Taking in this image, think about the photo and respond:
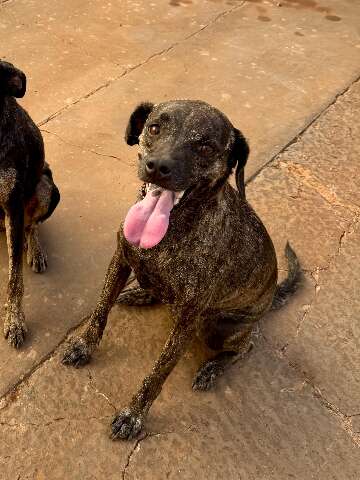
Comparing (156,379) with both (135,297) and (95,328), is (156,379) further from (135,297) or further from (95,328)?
(135,297)

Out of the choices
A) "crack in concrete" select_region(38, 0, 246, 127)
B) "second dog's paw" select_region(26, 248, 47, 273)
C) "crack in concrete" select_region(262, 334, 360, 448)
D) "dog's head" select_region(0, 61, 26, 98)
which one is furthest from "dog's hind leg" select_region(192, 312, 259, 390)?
"crack in concrete" select_region(38, 0, 246, 127)

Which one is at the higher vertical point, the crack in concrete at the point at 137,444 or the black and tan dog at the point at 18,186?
the black and tan dog at the point at 18,186

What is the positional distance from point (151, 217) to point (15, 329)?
1.34 meters

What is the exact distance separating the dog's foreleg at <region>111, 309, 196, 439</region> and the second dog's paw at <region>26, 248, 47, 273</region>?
1.20m

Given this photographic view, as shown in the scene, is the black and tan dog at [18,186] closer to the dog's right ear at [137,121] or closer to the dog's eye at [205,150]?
the dog's right ear at [137,121]

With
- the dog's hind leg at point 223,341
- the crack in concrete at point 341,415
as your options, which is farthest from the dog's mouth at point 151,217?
the crack in concrete at point 341,415

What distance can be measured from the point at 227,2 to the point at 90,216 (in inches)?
169

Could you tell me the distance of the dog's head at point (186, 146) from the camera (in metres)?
2.21

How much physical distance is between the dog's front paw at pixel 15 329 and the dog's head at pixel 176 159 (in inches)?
47.3

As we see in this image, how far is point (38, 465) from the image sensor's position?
264cm

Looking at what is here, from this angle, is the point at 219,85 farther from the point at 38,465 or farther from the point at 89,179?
the point at 38,465

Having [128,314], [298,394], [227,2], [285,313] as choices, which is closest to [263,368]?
[298,394]

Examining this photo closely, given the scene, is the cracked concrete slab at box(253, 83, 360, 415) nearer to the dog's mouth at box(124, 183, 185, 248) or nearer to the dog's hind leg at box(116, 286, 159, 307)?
the dog's hind leg at box(116, 286, 159, 307)

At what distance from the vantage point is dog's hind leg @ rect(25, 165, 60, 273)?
10.6ft
